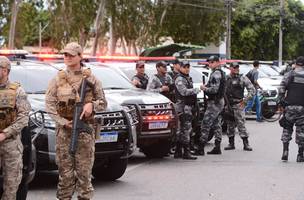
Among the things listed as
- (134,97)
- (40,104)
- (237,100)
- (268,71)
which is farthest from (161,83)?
A: (268,71)

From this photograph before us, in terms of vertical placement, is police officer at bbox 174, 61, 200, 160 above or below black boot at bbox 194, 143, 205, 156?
above

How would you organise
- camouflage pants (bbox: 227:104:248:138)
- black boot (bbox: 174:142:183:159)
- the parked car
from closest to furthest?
the parked car, black boot (bbox: 174:142:183:159), camouflage pants (bbox: 227:104:248:138)

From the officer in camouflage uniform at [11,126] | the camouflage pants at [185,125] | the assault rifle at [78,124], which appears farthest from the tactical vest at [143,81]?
the officer in camouflage uniform at [11,126]

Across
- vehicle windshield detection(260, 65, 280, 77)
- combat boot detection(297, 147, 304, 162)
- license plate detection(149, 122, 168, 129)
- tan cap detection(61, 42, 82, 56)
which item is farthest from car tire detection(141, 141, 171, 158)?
vehicle windshield detection(260, 65, 280, 77)

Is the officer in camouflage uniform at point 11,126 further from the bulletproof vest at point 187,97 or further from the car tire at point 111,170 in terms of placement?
the bulletproof vest at point 187,97

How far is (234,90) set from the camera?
13.2 metres

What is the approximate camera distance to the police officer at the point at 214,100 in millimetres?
12039

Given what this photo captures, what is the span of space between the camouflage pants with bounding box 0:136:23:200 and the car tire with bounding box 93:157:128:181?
2.87 meters

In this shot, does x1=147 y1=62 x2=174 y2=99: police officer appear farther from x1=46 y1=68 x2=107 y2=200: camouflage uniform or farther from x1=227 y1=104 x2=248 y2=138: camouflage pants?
x1=46 y1=68 x2=107 y2=200: camouflage uniform

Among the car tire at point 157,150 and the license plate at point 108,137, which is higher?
the license plate at point 108,137

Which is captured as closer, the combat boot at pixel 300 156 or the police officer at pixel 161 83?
the combat boot at pixel 300 156

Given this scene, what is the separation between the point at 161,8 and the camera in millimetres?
45719

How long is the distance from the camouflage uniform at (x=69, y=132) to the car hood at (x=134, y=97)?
349 cm

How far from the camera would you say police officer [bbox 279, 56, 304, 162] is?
11445 millimetres
